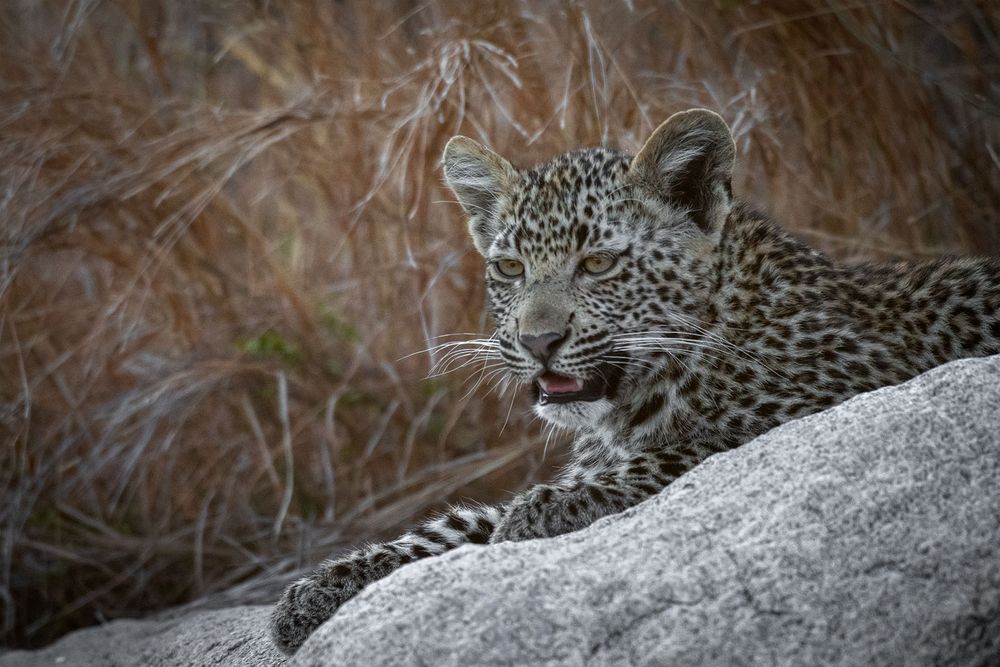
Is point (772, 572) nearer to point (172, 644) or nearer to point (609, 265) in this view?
point (609, 265)

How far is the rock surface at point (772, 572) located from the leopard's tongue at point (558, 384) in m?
0.87

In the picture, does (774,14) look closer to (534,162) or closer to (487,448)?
(534,162)

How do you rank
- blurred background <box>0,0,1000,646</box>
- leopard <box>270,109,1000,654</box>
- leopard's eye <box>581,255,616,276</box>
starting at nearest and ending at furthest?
leopard <box>270,109,1000,654</box>
leopard's eye <box>581,255,616,276</box>
blurred background <box>0,0,1000,646</box>

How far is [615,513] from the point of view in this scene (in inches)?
150

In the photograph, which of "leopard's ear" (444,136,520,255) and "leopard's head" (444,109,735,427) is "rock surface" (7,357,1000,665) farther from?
"leopard's ear" (444,136,520,255)

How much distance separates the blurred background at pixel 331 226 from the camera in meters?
6.55

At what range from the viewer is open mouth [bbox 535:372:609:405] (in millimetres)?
4316

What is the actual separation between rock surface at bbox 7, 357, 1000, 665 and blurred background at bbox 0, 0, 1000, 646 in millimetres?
2941

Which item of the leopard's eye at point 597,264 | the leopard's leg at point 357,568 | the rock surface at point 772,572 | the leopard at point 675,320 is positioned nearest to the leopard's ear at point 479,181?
the leopard at point 675,320

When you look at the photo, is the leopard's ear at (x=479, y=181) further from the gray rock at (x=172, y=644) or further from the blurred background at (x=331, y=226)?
the gray rock at (x=172, y=644)

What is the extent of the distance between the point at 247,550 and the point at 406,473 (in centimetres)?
114

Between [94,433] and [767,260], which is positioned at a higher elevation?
[767,260]

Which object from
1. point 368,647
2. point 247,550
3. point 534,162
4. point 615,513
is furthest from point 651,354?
point 247,550

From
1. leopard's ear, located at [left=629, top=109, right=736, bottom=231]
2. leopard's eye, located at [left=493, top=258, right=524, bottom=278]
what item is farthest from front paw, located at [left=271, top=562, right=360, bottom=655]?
leopard's ear, located at [left=629, top=109, right=736, bottom=231]
